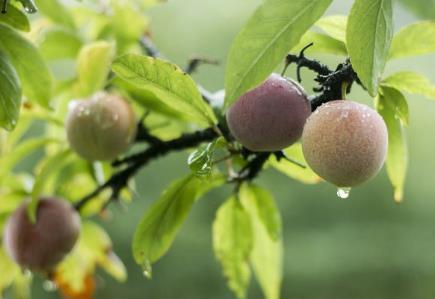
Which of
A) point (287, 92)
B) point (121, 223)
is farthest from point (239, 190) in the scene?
point (121, 223)

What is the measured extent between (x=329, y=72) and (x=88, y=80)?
12.6 inches

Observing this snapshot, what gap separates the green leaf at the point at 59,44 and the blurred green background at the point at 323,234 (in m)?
1.78

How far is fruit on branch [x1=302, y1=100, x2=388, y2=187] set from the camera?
0.46 meters

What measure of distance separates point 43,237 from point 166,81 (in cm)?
31

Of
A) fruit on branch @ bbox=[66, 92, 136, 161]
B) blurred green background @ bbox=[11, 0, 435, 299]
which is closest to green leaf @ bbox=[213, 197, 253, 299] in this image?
fruit on branch @ bbox=[66, 92, 136, 161]

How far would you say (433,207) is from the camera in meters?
2.86

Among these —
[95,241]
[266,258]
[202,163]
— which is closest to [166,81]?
[202,163]

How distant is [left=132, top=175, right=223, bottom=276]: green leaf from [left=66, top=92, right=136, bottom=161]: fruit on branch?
0.08m

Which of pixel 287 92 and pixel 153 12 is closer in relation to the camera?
pixel 287 92

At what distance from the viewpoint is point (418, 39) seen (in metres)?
0.56

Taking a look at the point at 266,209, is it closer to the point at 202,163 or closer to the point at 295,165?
the point at 295,165

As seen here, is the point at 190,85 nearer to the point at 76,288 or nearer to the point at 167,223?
the point at 167,223

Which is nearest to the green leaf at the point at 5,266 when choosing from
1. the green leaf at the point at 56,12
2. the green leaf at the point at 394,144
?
the green leaf at the point at 56,12

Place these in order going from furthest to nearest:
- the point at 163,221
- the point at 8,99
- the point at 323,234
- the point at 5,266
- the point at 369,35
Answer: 1. the point at 323,234
2. the point at 5,266
3. the point at 163,221
4. the point at 8,99
5. the point at 369,35
